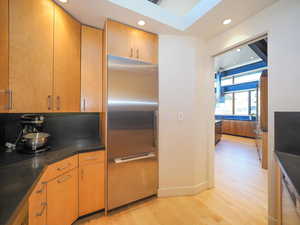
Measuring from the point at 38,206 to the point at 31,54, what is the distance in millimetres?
1387

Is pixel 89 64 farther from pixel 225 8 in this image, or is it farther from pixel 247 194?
pixel 247 194

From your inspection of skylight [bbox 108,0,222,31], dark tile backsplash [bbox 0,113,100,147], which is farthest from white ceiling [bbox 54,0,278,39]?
dark tile backsplash [bbox 0,113,100,147]

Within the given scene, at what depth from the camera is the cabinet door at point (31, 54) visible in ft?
4.04

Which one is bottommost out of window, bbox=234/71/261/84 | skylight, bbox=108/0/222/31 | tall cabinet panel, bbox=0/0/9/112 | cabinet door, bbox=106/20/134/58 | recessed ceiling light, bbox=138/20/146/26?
tall cabinet panel, bbox=0/0/9/112

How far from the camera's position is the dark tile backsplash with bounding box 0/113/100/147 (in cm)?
158

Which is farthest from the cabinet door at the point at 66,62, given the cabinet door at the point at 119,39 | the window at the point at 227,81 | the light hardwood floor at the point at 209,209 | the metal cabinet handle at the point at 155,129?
the window at the point at 227,81

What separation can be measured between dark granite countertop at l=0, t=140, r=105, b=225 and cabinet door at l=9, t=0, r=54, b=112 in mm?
462

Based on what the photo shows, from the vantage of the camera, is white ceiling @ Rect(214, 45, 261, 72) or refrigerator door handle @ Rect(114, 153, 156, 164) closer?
refrigerator door handle @ Rect(114, 153, 156, 164)

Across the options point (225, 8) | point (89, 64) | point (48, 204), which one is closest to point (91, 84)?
point (89, 64)

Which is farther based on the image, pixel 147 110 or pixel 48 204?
pixel 147 110

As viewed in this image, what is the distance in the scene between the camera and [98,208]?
168cm

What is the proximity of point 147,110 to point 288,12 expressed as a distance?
1895 millimetres

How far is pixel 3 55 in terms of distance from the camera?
1.16 metres

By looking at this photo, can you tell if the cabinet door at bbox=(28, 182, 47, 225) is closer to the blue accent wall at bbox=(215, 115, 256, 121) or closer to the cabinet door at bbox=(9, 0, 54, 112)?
the cabinet door at bbox=(9, 0, 54, 112)
